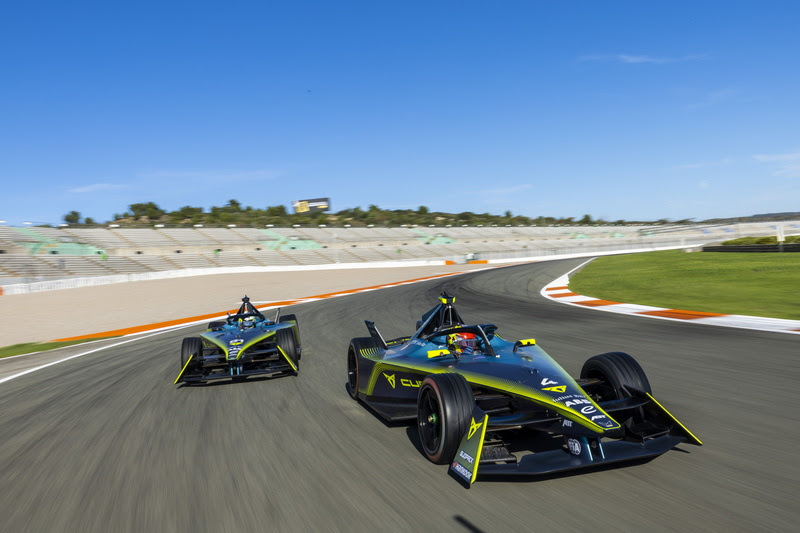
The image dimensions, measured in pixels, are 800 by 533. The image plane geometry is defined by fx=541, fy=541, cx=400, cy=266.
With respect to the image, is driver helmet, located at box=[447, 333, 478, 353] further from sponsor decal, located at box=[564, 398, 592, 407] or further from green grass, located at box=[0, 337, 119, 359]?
green grass, located at box=[0, 337, 119, 359]

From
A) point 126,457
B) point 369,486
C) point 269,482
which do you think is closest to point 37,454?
point 126,457

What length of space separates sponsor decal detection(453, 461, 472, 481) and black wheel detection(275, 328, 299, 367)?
4.27 meters

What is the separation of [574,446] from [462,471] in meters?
0.74

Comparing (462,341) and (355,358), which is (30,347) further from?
(462,341)

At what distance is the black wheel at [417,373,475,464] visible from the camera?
12.4 ft

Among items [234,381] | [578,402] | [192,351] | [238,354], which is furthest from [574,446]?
[192,351]

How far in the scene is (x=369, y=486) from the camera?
11.8ft

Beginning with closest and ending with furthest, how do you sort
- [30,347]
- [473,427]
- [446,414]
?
[473,427], [446,414], [30,347]

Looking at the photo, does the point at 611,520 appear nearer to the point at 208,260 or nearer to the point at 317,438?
the point at 317,438

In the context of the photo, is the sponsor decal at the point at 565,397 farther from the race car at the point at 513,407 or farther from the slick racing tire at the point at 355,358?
the slick racing tire at the point at 355,358

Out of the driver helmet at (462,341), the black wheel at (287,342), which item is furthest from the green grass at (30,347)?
the driver helmet at (462,341)

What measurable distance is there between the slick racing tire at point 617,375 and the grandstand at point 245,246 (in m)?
32.8

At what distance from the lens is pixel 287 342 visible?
24.9ft

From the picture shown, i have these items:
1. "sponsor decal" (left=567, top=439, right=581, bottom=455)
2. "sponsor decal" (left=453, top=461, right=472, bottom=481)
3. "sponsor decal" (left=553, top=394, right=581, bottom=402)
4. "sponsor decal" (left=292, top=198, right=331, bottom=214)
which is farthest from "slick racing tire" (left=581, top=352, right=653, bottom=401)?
"sponsor decal" (left=292, top=198, right=331, bottom=214)
